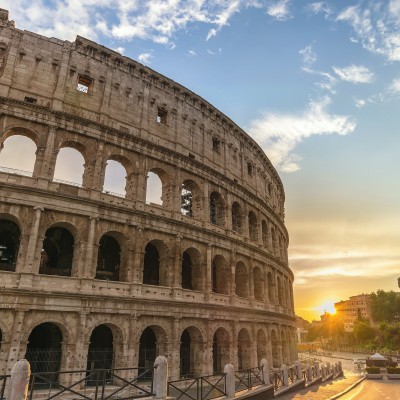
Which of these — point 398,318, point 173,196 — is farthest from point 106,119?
point 398,318

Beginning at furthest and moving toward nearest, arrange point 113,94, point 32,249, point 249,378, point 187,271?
point 187,271 < point 113,94 < point 32,249 < point 249,378

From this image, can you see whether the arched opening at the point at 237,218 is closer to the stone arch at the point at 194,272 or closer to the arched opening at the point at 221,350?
the stone arch at the point at 194,272

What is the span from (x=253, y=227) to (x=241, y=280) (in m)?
5.15

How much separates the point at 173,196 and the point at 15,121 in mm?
9205

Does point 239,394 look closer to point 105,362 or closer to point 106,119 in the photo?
point 105,362

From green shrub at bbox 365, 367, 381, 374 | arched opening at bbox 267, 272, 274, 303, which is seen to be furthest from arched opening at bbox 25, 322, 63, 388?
green shrub at bbox 365, 367, 381, 374

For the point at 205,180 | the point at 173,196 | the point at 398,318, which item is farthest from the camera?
the point at 398,318

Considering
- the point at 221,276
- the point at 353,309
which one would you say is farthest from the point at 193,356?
the point at 353,309

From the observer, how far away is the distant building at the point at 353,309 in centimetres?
12875

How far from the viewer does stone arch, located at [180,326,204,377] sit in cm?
1870

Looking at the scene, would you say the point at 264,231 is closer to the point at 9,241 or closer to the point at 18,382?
the point at 9,241

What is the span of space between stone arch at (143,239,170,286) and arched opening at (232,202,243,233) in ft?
→ 23.6

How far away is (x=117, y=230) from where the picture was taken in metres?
17.3

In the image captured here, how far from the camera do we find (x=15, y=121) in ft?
53.9
